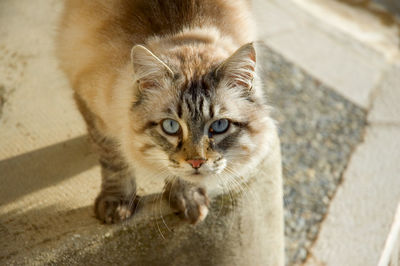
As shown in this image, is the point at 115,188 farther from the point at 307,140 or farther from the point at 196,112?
the point at 307,140

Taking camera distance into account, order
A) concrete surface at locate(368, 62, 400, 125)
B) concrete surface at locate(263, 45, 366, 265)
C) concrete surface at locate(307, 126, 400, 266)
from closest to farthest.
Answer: concrete surface at locate(307, 126, 400, 266), concrete surface at locate(263, 45, 366, 265), concrete surface at locate(368, 62, 400, 125)

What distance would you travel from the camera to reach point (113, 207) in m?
1.86

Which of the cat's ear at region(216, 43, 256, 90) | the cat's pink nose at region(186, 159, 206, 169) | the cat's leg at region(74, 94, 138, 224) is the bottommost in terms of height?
the cat's leg at region(74, 94, 138, 224)

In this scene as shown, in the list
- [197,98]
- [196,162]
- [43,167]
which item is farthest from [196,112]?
[43,167]

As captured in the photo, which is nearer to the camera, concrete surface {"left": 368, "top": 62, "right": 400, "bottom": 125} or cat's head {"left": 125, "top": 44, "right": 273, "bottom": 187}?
cat's head {"left": 125, "top": 44, "right": 273, "bottom": 187}

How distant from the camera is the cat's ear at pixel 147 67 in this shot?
149cm

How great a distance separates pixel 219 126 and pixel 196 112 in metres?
0.11

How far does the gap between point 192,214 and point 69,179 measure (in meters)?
0.66

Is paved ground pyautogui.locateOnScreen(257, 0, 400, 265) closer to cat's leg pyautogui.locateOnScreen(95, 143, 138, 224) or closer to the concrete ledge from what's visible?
the concrete ledge

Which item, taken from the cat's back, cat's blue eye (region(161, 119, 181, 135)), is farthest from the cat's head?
the cat's back

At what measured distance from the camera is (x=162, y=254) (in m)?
1.88

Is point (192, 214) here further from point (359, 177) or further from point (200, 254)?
point (359, 177)

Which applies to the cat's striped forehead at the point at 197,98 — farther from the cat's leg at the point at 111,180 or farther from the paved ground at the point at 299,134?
the paved ground at the point at 299,134

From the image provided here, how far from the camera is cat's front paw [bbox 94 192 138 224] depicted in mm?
1834
